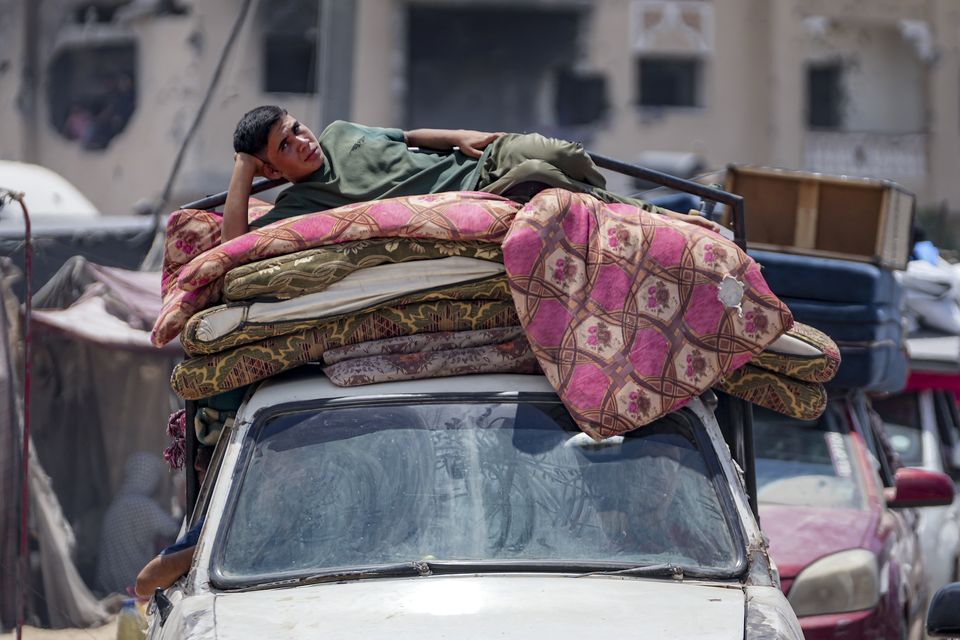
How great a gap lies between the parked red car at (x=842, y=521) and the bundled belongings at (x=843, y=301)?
438mm

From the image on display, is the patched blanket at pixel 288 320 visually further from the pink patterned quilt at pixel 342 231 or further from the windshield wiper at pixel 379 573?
the windshield wiper at pixel 379 573

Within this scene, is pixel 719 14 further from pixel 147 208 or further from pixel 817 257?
pixel 817 257

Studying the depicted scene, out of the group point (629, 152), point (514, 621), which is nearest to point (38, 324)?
point (514, 621)

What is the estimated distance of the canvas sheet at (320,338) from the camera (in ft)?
13.8

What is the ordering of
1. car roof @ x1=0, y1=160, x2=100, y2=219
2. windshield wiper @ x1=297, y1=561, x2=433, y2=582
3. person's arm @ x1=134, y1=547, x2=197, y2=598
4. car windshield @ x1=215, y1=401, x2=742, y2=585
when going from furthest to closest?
car roof @ x1=0, y1=160, x2=100, y2=219 → person's arm @ x1=134, y1=547, x2=197, y2=598 → car windshield @ x1=215, y1=401, x2=742, y2=585 → windshield wiper @ x1=297, y1=561, x2=433, y2=582

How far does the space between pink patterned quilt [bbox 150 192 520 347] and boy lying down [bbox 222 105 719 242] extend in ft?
1.04

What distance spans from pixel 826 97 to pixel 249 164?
23236 millimetres

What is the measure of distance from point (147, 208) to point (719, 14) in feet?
55.0

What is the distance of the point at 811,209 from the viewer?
7461 millimetres

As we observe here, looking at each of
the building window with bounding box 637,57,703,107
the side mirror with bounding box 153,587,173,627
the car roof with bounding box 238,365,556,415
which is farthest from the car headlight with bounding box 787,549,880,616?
the building window with bounding box 637,57,703,107

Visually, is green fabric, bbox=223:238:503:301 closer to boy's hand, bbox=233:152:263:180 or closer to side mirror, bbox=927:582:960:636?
boy's hand, bbox=233:152:263:180

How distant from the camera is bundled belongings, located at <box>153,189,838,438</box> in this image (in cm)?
401

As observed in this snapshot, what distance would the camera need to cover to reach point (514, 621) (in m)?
3.27

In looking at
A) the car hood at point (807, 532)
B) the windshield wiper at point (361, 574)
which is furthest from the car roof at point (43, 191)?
the windshield wiper at point (361, 574)
